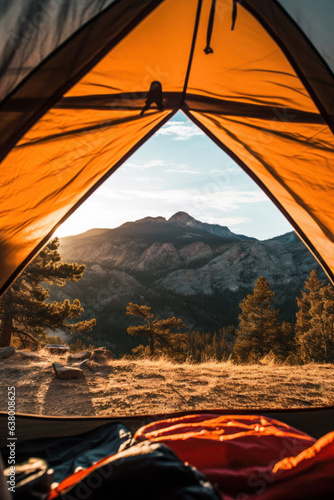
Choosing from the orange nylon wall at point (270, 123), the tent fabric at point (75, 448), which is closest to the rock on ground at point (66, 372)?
the tent fabric at point (75, 448)

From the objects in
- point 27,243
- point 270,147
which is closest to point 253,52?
point 270,147

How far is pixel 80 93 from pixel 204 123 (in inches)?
52.5

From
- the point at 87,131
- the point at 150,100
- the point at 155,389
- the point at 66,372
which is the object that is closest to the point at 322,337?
the point at 155,389

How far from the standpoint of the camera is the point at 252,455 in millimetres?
1619

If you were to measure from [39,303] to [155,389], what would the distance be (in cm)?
960

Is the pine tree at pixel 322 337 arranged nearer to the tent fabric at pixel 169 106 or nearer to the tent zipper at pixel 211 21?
the tent fabric at pixel 169 106

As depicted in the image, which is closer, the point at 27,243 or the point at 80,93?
the point at 80,93

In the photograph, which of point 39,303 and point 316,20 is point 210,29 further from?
point 39,303

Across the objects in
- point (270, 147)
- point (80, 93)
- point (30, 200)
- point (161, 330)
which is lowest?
point (161, 330)

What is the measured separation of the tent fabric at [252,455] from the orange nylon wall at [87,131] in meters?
1.84

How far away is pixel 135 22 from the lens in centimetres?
194

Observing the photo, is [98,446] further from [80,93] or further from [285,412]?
[80,93]

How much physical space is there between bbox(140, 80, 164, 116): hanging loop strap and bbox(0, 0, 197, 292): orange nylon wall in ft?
0.13

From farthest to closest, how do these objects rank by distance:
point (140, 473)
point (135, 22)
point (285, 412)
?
point (285, 412)
point (135, 22)
point (140, 473)
